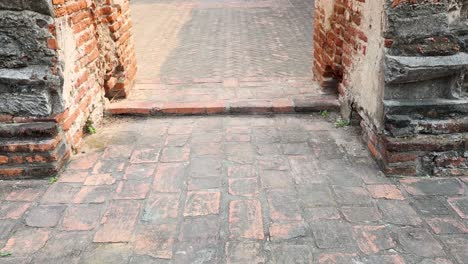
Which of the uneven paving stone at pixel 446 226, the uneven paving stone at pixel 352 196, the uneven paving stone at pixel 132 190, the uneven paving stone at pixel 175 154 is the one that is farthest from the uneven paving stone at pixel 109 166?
the uneven paving stone at pixel 446 226

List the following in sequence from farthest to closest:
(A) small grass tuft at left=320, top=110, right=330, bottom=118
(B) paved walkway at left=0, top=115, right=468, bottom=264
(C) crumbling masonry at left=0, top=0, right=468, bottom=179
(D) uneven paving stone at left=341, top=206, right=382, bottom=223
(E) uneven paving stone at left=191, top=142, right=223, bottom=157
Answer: (A) small grass tuft at left=320, top=110, right=330, bottom=118 → (E) uneven paving stone at left=191, top=142, right=223, bottom=157 → (C) crumbling masonry at left=0, top=0, right=468, bottom=179 → (D) uneven paving stone at left=341, top=206, right=382, bottom=223 → (B) paved walkway at left=0, top=115, right=468, bottom=264

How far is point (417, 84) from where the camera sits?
2934 millimetres

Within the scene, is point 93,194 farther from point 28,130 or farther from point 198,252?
point 198,252

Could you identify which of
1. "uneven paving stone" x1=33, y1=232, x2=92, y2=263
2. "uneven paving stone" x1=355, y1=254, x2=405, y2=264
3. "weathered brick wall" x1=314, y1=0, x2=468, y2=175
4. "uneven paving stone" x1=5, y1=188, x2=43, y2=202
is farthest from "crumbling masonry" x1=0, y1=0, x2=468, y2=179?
"uneven paving stone" x1=355, y1=254, x2=405, y2=264

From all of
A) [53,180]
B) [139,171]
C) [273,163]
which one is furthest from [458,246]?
[53,180]

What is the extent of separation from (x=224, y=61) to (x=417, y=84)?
11.1 ft

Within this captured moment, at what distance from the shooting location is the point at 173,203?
105 inches

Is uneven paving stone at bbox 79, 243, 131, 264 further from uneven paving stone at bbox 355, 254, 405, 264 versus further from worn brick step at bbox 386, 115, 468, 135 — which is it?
worn brick step at bbox 386, 115, 468, 135

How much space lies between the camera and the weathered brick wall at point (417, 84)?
277 centimetres

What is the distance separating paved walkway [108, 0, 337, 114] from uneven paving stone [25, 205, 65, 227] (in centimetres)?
153

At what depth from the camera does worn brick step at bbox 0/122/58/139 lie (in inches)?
115

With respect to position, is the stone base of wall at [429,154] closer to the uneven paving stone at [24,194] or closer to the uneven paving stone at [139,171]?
the uneven paving stone at [139,171]

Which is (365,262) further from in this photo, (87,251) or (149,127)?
(149,127)

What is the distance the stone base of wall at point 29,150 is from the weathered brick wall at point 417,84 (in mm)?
2347
